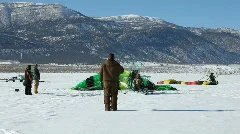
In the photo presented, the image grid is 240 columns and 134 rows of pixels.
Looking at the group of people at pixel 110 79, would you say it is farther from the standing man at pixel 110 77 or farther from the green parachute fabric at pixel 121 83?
the green parachute fabric at pixel 121 83

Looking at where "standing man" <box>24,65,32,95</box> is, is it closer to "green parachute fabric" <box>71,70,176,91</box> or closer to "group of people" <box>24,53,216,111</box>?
"green parachute fabric" <box>71,70,176,91</box>

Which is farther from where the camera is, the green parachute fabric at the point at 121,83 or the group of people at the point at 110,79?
the green parachute fabric at the point at 121,83

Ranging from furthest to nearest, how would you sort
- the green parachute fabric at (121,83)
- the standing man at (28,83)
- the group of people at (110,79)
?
the green parachute fabric at (121,83)
the standing man at (28,83)
the group of people at (110,79)

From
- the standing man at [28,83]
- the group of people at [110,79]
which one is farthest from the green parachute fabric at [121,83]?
the group of people at [110,79]

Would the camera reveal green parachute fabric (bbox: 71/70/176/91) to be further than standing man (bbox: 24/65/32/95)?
Yes

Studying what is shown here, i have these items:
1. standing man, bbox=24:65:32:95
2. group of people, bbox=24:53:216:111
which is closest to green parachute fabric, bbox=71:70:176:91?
standing man, bbox=24:65:32:95

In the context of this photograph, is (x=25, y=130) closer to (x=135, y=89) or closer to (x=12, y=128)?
(x=12, y=128)

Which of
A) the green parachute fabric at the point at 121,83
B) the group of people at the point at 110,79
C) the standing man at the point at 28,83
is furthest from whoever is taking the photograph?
the green parachute fabric at the point at 121,83

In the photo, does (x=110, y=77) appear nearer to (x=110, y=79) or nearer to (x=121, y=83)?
(x=110, y=79)

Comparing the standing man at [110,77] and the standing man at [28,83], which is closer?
the standing man at [110,77]

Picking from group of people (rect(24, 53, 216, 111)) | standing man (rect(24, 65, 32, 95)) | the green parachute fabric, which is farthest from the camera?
the green parachute fabric

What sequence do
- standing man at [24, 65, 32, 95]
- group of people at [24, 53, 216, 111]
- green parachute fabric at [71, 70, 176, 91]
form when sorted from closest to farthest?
group of people at [24, 53, 216, 111] < standing man at [24, 65, 32, 95] < green parachute fabric at [71, 70, 176, 91]

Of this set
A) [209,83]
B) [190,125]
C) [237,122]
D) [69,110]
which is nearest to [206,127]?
[190,125]

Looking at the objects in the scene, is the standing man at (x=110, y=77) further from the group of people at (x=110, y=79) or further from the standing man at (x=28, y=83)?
the standing man at (x=28, y=83)
